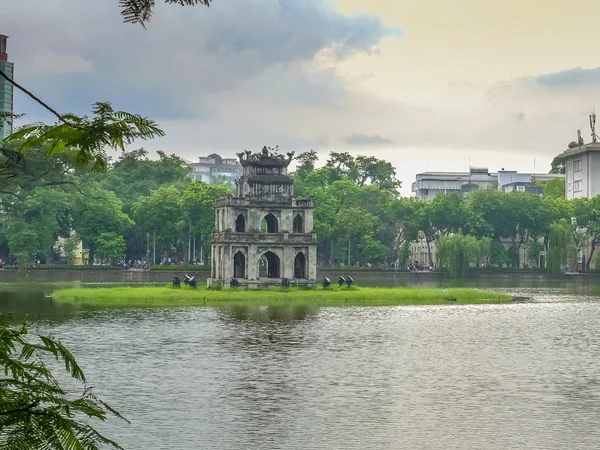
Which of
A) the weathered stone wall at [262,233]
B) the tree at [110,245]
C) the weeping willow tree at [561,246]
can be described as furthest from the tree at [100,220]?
the weeping willow tree at [561,246]

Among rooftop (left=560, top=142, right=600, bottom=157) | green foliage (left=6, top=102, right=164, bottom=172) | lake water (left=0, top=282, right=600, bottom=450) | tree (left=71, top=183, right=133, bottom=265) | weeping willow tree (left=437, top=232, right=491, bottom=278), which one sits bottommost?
lake water (left=0, top=282, right=600, bottom=450)

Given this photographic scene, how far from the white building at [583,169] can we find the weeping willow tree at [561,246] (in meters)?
21.3

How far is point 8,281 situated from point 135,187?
141 feet

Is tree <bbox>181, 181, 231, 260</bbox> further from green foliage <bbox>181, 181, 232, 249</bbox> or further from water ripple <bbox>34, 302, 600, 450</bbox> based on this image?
water ripple <bbox>34, 302, 600, 450</bbox>

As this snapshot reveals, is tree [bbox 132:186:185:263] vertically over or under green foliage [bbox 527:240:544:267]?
over

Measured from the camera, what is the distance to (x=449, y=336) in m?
52.6

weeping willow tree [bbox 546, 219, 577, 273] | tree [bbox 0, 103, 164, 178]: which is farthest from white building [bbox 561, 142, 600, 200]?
tree [bbox 0, 103, 164, 178]

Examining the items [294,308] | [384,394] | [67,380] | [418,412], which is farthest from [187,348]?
[294,308]

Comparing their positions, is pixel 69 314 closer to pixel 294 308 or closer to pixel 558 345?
pixel 294 308

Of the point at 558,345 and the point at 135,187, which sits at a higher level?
the point at 135,187

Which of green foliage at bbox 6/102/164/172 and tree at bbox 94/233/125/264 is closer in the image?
green foliage at bbox 6/102/164/172

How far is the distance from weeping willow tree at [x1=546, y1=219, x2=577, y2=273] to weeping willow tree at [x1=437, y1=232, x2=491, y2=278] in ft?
26.7

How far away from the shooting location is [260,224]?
7781 centimetres

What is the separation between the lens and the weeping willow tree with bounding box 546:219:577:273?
119 m
